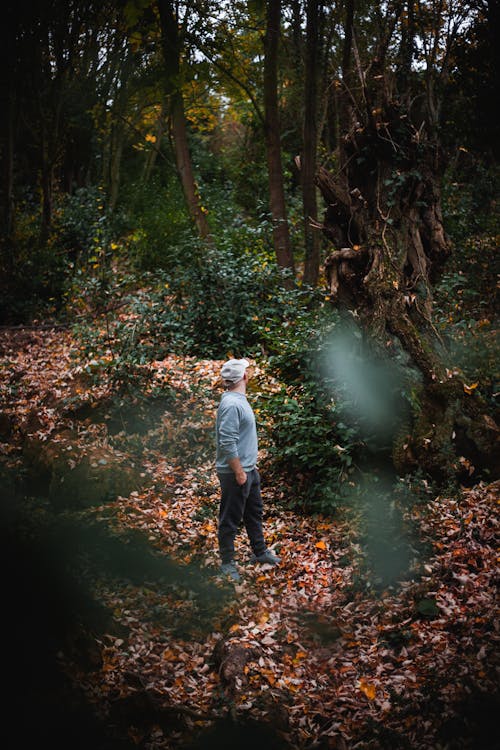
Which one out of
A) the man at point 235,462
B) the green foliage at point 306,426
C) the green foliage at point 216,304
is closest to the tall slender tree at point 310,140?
the green foliage at point 216,304

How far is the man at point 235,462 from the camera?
191 inches

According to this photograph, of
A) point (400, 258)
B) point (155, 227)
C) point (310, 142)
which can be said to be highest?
point (310, 142)

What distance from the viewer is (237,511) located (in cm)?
504

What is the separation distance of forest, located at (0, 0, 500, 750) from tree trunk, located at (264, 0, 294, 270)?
0.05 m

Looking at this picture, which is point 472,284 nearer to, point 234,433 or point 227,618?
point 234,433

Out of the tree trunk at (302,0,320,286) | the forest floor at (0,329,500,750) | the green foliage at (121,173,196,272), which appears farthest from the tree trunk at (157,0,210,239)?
the forest floor at (0,329,500,750)

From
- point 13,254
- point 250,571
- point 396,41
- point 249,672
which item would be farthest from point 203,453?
point 396,41

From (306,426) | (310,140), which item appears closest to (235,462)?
(306,426)

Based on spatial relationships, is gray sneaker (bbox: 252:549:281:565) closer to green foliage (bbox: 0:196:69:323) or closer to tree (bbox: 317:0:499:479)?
tree (bbox: 317:0:499:479)

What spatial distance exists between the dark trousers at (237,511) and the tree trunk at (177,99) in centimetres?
779

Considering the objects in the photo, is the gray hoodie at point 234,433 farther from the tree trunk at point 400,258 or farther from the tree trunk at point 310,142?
the tree trunk at point 310,142

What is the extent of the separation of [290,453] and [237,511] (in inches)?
48.6

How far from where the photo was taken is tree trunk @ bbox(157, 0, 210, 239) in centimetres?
1142

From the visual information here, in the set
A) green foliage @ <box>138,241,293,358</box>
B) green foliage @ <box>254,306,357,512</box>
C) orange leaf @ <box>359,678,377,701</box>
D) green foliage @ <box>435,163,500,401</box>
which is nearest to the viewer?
orange leaf @ <box>359,678,377,701</box>
